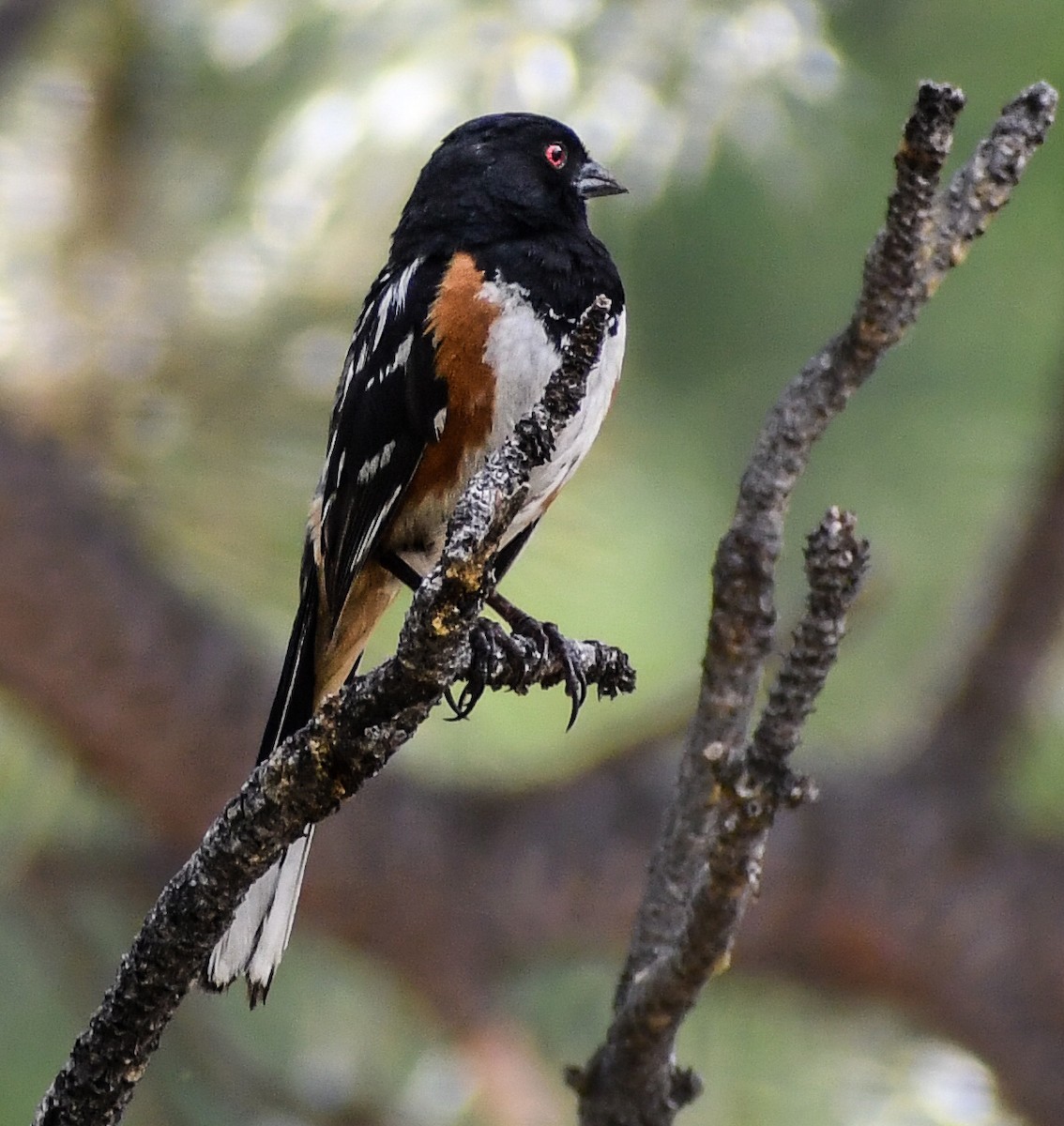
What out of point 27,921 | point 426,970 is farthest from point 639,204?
point 27,921

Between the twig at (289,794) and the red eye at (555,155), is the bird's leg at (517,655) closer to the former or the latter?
the twig at (289,794)

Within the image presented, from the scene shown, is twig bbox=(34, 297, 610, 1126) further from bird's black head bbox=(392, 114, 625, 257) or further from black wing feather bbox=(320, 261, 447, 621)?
bird's black head bbox=(392, 114, 625, 257)

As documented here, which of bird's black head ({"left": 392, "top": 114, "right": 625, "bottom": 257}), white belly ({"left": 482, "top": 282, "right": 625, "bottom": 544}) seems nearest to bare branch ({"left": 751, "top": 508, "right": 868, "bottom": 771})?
white belly ({"left": 482, "top": 282, "right": 625, "bottom": 544})

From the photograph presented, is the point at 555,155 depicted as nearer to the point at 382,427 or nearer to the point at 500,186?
the point at 500,186

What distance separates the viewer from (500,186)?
2.12 metres

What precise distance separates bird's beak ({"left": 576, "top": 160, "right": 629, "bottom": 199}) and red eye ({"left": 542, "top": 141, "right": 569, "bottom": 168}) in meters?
0.03

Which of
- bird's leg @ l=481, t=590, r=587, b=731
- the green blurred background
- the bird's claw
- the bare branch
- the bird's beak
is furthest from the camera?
the green blurred background

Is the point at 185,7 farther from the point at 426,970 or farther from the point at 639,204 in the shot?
the point at 426,970

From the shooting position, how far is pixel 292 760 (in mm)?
1217

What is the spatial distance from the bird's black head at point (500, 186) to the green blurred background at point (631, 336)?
2.00 ft

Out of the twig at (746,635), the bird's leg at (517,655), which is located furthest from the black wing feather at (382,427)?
the twig at (746,635)

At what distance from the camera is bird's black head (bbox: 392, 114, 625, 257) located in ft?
6.75

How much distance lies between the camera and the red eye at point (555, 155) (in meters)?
2.19

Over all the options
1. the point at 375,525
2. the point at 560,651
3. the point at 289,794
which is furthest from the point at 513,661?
the point at 375,525
